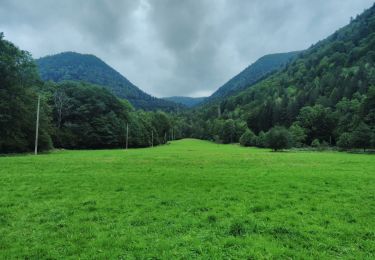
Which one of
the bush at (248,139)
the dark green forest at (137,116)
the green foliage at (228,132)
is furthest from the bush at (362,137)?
the green foliage at (228,132)

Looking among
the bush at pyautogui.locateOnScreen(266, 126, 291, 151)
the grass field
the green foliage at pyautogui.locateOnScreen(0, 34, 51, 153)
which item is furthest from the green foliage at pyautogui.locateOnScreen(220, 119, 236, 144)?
the grass field

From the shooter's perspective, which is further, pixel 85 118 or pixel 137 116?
pixel 137 116

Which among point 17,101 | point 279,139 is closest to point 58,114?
point 17,101

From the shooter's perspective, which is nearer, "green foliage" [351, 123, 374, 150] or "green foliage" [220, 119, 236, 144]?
"green foliage" [351, 123, 374, 150]

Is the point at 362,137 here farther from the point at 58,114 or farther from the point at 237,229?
the point at 58,114

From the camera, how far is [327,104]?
10988cm

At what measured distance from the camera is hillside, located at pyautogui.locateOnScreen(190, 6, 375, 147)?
69.5m

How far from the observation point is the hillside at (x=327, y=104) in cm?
6951

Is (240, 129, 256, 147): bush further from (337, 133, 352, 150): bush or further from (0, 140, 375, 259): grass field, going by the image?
(0, 140, 375, 259): grass field

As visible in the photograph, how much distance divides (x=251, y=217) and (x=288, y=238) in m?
1.77

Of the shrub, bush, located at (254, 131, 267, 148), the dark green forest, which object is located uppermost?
the dark green forest

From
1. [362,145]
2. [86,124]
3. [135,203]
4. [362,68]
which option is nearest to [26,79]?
[86,124]

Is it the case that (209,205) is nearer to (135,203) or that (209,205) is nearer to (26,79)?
(135,203)

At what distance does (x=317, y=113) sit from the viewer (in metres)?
95.9
